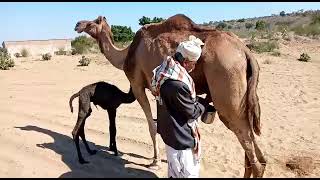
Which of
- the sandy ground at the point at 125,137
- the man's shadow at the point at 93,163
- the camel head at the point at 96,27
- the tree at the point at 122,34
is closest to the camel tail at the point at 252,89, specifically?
the sandy ground at the point at 125,137

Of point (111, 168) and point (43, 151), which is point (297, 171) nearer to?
point (111, 168)

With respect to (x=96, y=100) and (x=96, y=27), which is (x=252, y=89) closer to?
(x=96, y=100)

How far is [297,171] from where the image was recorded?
728 centimetres

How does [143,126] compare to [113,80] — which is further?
[113,80]

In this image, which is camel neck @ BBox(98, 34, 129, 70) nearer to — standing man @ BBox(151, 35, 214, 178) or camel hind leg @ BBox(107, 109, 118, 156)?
camel hind leg @ BBox(107, 109, 118, 156)

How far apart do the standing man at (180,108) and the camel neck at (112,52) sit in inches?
135

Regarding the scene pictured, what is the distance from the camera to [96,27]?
8.45 m

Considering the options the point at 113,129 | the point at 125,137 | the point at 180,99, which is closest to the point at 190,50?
the point at 180,99

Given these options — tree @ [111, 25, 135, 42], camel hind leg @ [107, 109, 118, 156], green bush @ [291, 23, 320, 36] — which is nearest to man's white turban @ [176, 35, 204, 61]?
camel hind leg @ [107, 109, 118, 156]

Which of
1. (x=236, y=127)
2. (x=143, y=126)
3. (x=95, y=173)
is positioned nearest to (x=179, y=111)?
(x=236, y=127)

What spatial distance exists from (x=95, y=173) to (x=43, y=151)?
4.13 ft

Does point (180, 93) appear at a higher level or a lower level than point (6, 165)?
higher

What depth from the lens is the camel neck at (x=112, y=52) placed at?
825cm

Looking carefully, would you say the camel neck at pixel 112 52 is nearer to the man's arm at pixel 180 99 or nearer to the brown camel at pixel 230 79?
the brown camel at pixel 230 79
